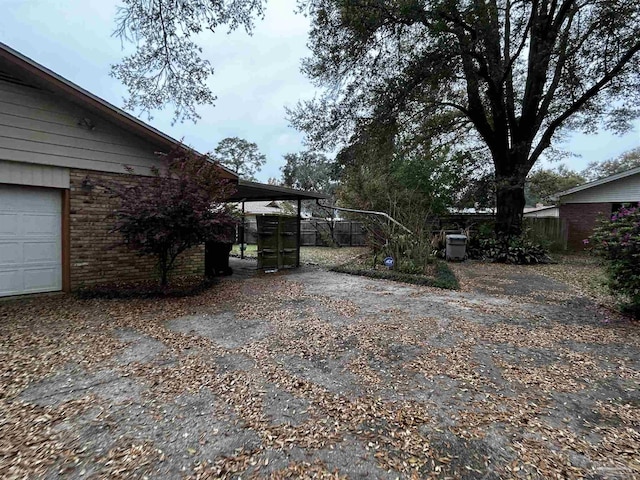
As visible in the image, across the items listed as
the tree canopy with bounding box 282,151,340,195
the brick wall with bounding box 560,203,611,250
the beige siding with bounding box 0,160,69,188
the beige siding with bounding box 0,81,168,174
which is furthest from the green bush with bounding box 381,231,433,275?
the tree canopy with bounding box 282,151,340,195

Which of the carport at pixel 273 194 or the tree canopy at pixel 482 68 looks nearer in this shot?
the carport at pixel 273 194

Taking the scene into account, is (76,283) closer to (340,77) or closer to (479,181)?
(340,77)

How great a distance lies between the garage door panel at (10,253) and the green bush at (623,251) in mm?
8991

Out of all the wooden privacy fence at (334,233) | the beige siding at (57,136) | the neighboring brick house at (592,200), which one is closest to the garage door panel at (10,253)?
the beige siding at (57,136)

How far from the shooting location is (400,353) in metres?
3.53

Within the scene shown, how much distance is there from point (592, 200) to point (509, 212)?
5.37 m

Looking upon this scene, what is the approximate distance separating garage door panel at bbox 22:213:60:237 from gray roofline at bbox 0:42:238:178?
1974 millimetres

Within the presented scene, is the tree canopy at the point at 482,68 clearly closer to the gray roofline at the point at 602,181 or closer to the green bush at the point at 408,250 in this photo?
Result: the gray roofline at the point at 602,181

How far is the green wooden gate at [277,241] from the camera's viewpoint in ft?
29.7

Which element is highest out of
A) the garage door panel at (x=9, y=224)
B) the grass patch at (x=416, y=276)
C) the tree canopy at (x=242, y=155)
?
the tree canopy at (x=242, y=155)

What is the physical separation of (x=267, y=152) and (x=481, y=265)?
3939 centimetres

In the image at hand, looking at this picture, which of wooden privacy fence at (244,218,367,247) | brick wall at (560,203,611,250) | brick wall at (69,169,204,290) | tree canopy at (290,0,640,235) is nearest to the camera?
brick wall at (69,169,204,290)

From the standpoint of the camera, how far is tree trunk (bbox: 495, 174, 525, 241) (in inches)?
474

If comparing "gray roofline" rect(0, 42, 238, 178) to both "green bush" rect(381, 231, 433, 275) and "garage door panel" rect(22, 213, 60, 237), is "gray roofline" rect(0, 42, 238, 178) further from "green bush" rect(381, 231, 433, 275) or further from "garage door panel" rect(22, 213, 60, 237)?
"green bush" rect(381, 231, 433, 275)
